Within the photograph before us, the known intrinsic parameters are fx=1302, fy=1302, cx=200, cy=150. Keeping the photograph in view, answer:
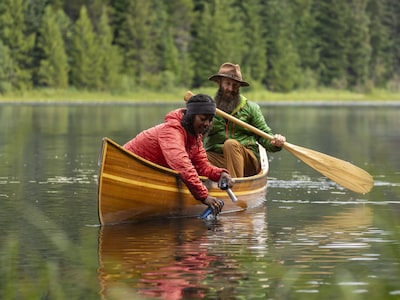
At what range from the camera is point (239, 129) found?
18.3 metres

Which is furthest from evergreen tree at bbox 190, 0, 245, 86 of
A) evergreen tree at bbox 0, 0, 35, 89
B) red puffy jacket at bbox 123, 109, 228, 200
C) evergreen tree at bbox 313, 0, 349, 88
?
red puffy jacket at bbox 123, 109, 228, 200

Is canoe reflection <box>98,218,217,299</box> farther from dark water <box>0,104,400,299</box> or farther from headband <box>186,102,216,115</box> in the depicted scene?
headband <box>186,102,216,115</box>

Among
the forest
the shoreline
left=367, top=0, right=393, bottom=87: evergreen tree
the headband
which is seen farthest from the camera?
left=367, top=0, right=393, bottom=87: evergreen tree

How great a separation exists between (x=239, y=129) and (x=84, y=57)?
74.3 meters

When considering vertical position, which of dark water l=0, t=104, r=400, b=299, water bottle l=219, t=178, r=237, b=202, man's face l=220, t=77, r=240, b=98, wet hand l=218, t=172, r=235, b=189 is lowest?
dark water l=0, t=104, r=400, b=299

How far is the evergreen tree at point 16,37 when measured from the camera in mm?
88500

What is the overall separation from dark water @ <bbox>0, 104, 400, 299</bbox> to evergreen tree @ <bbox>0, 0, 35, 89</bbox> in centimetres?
6515

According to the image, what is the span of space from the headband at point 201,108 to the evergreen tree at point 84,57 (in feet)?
246

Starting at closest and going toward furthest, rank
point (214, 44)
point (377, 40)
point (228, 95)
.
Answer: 1. point (228, 95)
2. point (214, 44)
3. point (377, 40)

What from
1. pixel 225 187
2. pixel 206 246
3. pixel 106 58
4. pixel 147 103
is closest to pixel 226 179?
pixel 225 187

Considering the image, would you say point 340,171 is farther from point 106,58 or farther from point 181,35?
point 181,35

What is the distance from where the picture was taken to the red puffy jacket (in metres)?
15.5

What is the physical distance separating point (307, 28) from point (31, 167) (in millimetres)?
90432

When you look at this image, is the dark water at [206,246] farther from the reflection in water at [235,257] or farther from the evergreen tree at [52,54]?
the evergreen tree at [52,54]
